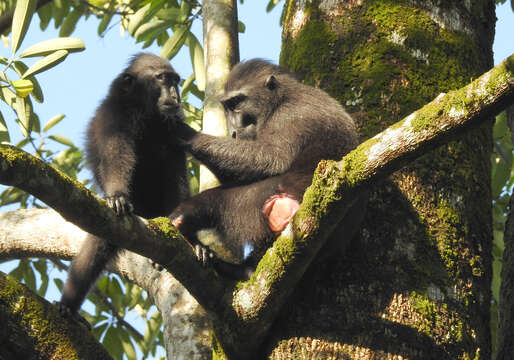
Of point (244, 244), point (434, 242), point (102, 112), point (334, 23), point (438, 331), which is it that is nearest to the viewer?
point (438, 331)

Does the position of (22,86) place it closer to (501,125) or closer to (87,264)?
(87,264)

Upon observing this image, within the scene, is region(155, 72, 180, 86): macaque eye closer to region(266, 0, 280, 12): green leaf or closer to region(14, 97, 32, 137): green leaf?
region(14, 97, 32, 137): green leaf

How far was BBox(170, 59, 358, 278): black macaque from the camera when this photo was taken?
11.1 feet

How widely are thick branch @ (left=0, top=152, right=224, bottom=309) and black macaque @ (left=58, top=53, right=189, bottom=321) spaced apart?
4.01ft

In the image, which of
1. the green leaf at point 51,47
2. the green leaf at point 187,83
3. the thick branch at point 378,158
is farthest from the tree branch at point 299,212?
the green leaf at point 187,83

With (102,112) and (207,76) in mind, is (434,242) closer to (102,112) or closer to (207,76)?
(207,76)

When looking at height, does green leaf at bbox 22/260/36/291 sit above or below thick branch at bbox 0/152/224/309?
above

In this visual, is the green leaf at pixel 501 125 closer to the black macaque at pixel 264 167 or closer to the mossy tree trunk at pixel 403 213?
the mossy tree trunk at pixel 403 213

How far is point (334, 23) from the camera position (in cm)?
389

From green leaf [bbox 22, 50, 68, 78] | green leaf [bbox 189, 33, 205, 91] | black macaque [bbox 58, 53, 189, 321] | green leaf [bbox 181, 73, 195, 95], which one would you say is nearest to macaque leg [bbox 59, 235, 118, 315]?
black macaque [bbox 58, 53, 189, 321]

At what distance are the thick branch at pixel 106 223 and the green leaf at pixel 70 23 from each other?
402 centimetres

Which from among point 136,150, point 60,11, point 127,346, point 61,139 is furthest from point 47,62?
point 60,11

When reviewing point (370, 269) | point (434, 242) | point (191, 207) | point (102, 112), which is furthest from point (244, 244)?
point (102, 112)

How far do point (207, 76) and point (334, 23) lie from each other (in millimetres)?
1009
